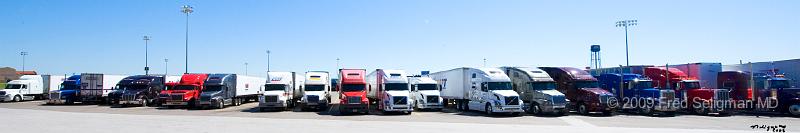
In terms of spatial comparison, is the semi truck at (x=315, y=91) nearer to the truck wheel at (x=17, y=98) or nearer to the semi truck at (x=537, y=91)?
the semi truck at (x=537, y=91)

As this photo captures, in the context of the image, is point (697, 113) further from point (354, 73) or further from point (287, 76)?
point (287, 76)

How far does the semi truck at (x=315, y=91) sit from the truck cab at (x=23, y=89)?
2579 cm

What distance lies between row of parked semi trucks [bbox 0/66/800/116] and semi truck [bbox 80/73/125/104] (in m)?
4.79

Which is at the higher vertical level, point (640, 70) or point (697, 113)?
point (640, 70)

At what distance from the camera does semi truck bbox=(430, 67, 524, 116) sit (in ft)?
74.8

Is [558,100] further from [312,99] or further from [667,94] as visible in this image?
[312,99]

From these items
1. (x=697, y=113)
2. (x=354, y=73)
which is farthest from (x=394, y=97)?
(x=697, y=113)

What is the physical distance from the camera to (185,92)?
2895 centimetres

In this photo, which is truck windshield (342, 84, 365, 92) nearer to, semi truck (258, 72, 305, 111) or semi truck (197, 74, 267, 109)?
semi truck (258, 72, 305, 111)

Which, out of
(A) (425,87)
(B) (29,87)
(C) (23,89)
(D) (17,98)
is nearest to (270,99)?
(A) (425,87)

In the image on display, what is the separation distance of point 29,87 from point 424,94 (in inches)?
1286

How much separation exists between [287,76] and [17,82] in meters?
25.0

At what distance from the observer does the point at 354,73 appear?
26469 mm

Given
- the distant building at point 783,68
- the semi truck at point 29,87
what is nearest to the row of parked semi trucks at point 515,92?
the distant building at point 783,68
